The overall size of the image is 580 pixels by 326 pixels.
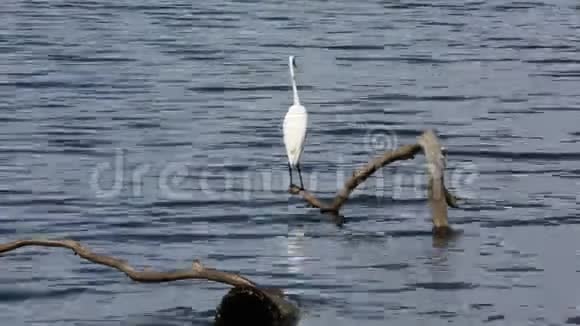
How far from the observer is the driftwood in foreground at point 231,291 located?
12398 millimetres

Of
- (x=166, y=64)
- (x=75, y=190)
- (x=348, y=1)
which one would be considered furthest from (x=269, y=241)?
(x=348, y=1)

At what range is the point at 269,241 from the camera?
17.2 metres

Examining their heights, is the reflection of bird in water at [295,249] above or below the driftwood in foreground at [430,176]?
below

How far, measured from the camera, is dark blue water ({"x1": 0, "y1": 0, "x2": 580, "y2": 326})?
48.2ft

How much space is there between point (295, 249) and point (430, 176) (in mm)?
2018

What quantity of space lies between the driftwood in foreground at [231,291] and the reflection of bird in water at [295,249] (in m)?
2.54

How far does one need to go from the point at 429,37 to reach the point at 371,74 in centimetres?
613

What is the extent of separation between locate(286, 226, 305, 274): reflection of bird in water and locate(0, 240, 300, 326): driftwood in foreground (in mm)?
2537

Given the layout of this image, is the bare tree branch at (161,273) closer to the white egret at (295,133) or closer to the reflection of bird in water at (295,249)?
the reflection of bird in water at (295,249)

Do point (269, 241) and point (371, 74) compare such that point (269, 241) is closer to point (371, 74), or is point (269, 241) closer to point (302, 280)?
point (302, 280)

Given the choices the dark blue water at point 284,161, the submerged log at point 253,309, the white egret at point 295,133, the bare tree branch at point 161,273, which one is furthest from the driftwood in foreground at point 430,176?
the bare tree branch at point 161,273

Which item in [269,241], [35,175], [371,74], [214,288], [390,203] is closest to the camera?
[214,288]

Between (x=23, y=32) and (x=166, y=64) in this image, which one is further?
(x=23, y=32)

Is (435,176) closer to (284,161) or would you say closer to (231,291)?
(231,291)
